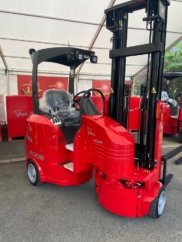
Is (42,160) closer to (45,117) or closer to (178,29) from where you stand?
(45,117)

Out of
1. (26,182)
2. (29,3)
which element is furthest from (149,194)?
Answer: (29,3)

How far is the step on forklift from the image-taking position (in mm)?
2309

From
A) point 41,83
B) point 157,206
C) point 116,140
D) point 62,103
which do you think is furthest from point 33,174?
point 41,83

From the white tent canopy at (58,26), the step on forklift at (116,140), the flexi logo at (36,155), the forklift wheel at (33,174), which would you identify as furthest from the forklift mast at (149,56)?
the white tent canopy at (58,26)

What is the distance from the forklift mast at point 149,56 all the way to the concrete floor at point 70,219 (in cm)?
72

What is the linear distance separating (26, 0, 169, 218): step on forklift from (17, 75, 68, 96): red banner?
15.9 ft

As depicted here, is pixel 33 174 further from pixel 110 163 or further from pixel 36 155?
pixel 110 163

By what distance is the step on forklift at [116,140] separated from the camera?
231 centimetres

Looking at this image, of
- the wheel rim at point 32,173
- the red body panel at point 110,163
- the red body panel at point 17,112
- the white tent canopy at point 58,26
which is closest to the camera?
the red body panel at point 110,163

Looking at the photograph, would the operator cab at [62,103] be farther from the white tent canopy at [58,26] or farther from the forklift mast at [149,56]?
the white tent canopy at [58,26]

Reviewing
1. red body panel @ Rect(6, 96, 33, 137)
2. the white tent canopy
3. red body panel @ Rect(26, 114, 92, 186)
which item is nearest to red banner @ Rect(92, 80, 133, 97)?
the white tent canopy

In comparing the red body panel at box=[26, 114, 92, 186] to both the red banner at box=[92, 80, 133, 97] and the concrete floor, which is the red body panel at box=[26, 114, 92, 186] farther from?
the red banner at box=[92, 80, 133, 97]

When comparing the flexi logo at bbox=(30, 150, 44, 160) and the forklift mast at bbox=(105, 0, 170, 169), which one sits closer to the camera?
the forklift mast at bbox=(105, 0, 170, 169)

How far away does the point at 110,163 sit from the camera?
2.32 metres
